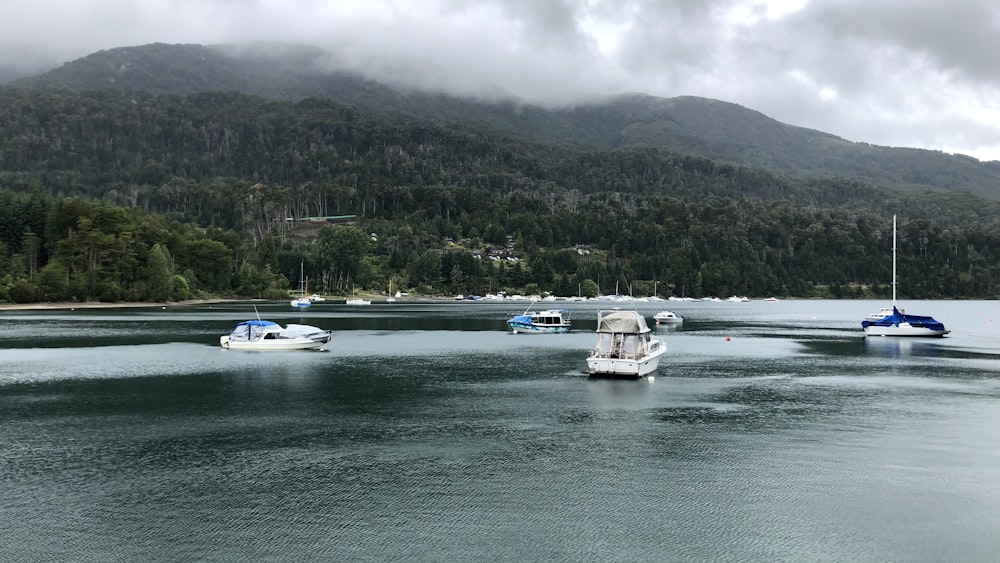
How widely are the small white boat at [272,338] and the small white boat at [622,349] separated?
3425cm

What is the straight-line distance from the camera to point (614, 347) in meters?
60.3

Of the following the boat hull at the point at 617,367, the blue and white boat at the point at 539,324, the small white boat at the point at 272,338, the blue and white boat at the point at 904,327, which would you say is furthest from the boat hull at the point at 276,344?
the blue and white boat at the point at 904,327

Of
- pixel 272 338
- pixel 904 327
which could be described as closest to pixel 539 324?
pixel 272 338

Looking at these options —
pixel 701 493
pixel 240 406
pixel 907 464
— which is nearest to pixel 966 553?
pixel 701 493

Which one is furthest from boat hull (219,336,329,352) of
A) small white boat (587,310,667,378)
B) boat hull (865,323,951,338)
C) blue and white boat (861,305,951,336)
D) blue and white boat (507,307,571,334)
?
boat hull (865,323,951,338)

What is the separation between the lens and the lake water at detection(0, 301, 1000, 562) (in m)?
21.5

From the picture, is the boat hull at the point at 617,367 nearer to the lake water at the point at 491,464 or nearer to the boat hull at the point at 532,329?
the lake water at the point at 491,464

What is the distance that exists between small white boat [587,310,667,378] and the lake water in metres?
1.90

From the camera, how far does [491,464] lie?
3034 cm

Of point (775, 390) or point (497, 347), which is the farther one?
point (497, 347)

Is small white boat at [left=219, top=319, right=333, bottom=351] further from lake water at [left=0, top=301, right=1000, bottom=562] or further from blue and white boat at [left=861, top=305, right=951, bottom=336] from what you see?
blue and white boat at [left=861, top=305, right=951, bottom=336]

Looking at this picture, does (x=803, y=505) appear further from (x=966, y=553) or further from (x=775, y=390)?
(x=775, y=390)

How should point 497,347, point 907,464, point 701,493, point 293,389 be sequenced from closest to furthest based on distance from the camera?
point 701,493 → point 907,464 → point 293,389 → point 497,347

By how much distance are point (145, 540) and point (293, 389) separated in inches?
1227
